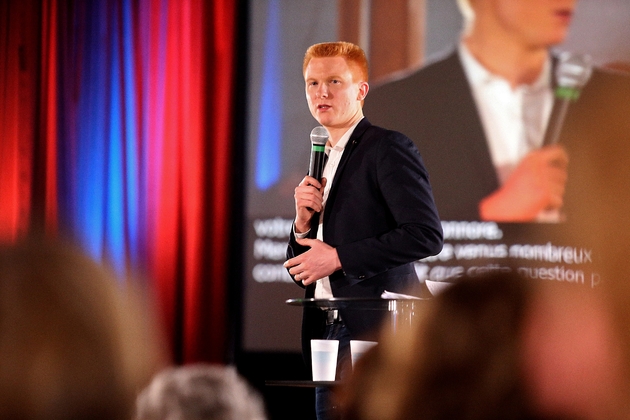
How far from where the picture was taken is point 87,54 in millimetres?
4949

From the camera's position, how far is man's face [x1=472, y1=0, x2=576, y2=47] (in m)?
4.18

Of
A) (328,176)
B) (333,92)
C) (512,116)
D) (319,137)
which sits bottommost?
(328,176)

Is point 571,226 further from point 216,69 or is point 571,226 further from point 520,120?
point 216,69

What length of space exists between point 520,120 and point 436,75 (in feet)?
1.60

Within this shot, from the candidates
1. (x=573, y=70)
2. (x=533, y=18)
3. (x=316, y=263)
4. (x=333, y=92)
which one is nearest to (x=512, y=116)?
(x=573, y=70)

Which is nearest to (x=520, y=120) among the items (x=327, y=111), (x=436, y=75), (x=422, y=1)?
(x=436, y=75)

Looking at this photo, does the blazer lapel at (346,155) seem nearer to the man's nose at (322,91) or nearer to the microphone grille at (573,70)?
the man's nose at (322,91)

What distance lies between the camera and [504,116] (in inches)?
164

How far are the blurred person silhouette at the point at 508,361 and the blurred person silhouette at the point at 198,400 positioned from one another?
0.38 ft

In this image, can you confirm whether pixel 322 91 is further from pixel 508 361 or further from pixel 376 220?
pixel 508 361

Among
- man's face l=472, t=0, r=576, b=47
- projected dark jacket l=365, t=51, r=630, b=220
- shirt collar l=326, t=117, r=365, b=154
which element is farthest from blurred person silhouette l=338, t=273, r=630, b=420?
man's face l=472, t=0, r=576, b=47

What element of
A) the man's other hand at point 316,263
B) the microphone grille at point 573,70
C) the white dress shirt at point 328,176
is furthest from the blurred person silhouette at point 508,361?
the microphone grille at point 573,70

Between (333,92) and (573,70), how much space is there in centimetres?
228

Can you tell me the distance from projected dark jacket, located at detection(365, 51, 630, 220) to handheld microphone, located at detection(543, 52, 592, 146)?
3 cm
